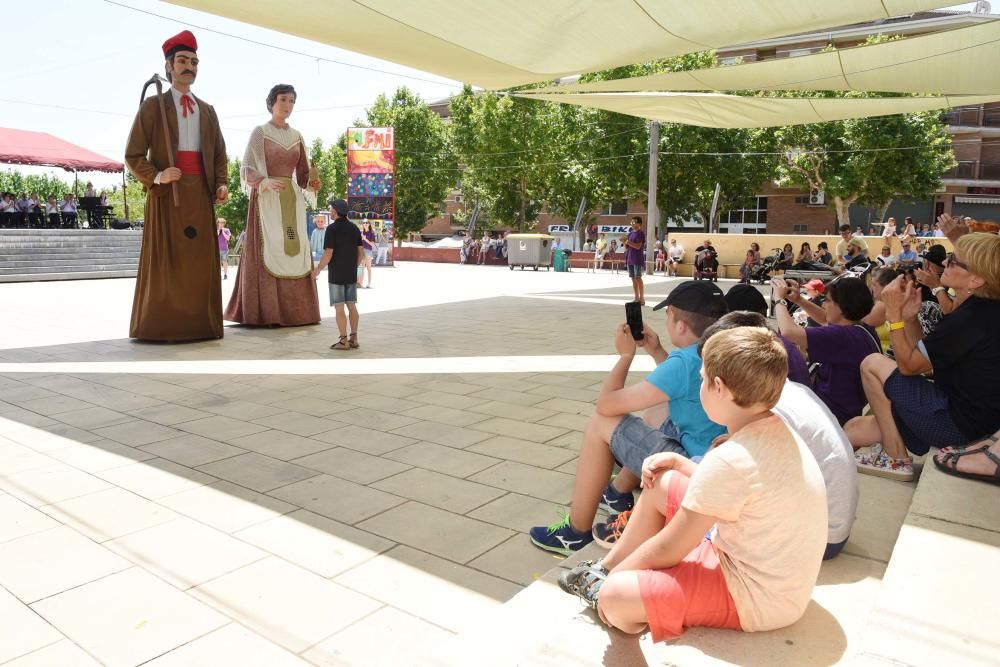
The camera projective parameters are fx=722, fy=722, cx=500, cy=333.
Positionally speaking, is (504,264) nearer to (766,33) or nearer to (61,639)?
(766,33)

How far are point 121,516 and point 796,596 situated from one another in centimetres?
278

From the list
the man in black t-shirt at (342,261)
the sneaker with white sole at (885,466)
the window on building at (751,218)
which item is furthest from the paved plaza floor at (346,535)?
the window on building at (751,218)

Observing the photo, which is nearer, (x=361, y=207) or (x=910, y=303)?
(x=910, y=303)

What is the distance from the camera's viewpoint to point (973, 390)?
10.4 feet

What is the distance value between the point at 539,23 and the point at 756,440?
208 inches

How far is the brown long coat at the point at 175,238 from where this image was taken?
7199mm

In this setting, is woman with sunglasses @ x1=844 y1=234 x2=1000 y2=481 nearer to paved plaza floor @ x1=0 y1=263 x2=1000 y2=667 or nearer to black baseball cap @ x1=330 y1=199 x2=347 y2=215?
paved plaza floor @ x1=0 y1=263 x2=1000 y2=667

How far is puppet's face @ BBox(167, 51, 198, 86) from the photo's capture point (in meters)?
7.17

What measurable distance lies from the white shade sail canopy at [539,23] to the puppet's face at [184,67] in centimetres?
140

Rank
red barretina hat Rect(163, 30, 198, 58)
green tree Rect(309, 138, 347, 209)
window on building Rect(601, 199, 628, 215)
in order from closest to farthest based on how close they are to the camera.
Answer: red barretina hat Rect(163, 30, 198, 58) → window on building Rect(601, 199, 628, 215) → green tree Rect(309, 138, 347, 209)

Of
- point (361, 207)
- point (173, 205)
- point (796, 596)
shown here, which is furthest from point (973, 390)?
point (361, 207)

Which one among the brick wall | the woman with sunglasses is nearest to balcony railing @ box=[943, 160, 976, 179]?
the brick wall

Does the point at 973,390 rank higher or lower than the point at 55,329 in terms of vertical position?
higher

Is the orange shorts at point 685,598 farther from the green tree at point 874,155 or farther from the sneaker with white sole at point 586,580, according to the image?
the green tree at point 874,155
